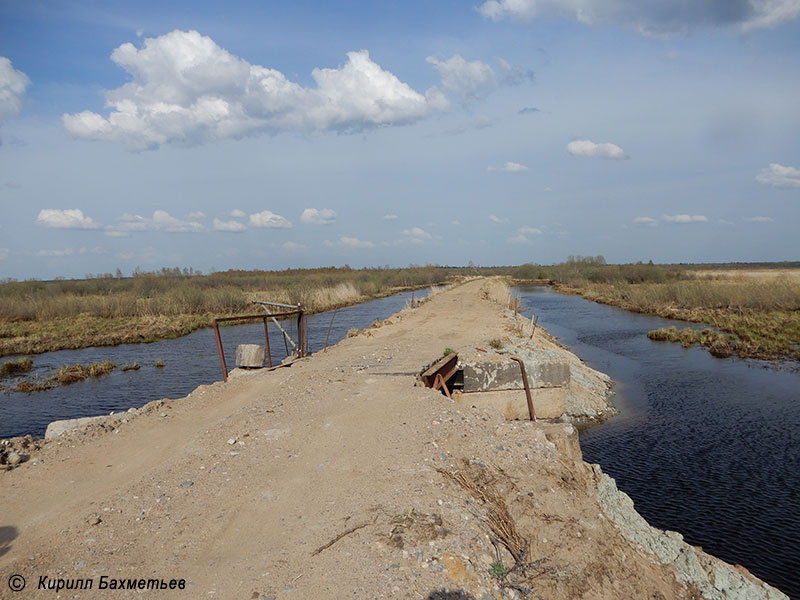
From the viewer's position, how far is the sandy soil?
14.7ft

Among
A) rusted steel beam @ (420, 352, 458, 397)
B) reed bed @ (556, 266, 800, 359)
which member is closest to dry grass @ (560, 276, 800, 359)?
reed bed @ (556, 266, 800, 359)

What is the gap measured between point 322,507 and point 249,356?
27.4ft

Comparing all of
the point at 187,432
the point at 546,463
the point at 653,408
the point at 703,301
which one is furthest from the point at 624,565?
the point at 703,301

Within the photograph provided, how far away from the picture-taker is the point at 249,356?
1323 cm

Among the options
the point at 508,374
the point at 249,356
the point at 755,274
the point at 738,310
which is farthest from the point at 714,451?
the point at 755,274

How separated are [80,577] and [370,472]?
10.0ft

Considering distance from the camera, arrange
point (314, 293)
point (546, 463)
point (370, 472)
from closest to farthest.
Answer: point (370, 472) → point (546, 463) → point (314, 293)

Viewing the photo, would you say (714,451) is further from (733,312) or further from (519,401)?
(733,312)

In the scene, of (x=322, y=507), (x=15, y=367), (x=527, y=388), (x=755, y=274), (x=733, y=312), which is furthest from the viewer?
(x=755, y=274)

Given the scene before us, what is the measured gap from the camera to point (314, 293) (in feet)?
148

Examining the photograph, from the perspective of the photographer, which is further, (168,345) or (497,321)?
(168,345)

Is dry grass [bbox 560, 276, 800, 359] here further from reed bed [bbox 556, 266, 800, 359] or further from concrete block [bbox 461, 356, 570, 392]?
concrete block [bbox 461, 356, 570, 392]

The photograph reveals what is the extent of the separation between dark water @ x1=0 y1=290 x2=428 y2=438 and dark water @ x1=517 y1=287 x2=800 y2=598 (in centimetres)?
1248

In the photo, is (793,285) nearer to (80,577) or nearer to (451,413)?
(451,413)
